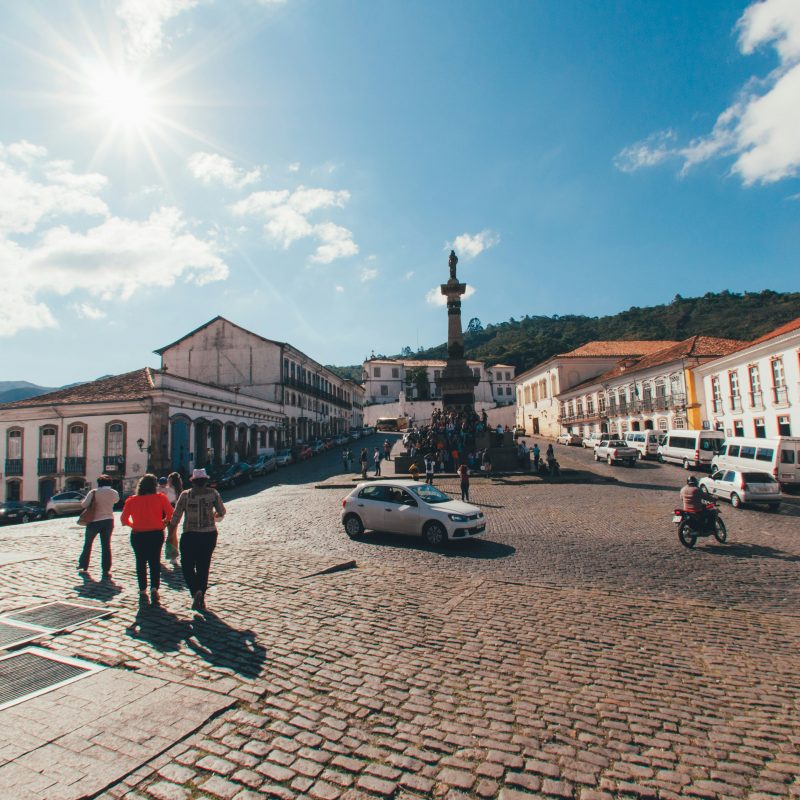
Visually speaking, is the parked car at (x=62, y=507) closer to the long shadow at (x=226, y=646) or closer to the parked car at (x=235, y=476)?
the parked car at (x=235, y=476)

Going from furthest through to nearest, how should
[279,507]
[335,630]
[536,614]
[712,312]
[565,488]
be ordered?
[712,312]
[565,488]
[279,507]
[536,614]
[335,630]

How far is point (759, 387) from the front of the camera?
27.8 metres

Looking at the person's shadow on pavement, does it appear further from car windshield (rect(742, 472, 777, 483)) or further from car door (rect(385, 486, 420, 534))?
car windshield (rect(742, 472, 777, 483))

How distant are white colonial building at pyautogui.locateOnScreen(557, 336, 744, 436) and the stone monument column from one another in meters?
16.1

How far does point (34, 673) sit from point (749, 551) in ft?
38.1

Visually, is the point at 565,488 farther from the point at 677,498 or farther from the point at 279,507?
the point at 279,507

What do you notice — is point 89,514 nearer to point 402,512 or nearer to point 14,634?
point 14,634

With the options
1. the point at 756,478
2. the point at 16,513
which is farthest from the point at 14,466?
the point at 756,478

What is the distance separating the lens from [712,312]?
89.9 metres

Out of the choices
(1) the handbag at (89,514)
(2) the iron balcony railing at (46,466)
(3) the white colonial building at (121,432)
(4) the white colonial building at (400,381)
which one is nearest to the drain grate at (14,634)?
(1) the handbag at (89,514)

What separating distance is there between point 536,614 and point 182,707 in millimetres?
4063

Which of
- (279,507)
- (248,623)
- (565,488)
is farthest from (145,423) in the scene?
(248,623)

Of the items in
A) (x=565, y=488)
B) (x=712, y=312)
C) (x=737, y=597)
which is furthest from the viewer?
(x=712, y=312)

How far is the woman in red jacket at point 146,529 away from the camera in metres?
6.40
